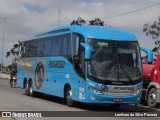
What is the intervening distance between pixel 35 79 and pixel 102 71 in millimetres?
8132

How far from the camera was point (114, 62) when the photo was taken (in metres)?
17.2

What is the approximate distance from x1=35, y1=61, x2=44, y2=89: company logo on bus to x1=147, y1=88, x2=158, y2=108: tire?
5.82 meters

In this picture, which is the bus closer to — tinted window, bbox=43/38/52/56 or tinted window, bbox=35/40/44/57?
tinted window, bbox=43/38/52/56

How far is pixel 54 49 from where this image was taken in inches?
826

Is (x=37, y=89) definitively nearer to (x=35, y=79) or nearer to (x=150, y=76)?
(x=35, y=79)

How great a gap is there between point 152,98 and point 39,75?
21.3ft

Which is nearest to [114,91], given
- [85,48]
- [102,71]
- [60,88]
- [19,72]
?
[102,71]

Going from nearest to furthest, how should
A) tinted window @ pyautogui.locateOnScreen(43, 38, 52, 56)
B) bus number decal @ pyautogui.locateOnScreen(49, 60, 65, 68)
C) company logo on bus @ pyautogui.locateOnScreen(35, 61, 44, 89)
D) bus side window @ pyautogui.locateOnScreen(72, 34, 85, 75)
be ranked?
bus side window @ pyautogui.locateOnScreen(72, 34, 85, 75) < bus number decal @ pyautogui.locateOnScreen(49, 60, 65, 68) < tinted window @ pyautogui.locateOnScreen(43, 38, 52, 56) < company logo on bus @ pyautogui.locateOnScreen(35, 61, 44, 89)

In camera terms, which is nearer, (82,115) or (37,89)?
(82,115)

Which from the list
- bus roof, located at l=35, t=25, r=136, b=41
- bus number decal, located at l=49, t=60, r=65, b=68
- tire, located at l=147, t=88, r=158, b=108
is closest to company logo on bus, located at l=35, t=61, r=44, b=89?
bus number decal, located at l=49, t=60, r=65, b=68

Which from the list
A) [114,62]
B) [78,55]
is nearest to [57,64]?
[78,55]

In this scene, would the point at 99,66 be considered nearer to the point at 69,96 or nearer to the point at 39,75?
the point at 69,96

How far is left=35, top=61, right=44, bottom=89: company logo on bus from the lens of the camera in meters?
23.2

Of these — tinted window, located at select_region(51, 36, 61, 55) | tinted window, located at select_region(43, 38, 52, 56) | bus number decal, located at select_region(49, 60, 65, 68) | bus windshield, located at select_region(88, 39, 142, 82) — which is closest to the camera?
bus windshield, located at select_region(88, 39, 142, 82)
